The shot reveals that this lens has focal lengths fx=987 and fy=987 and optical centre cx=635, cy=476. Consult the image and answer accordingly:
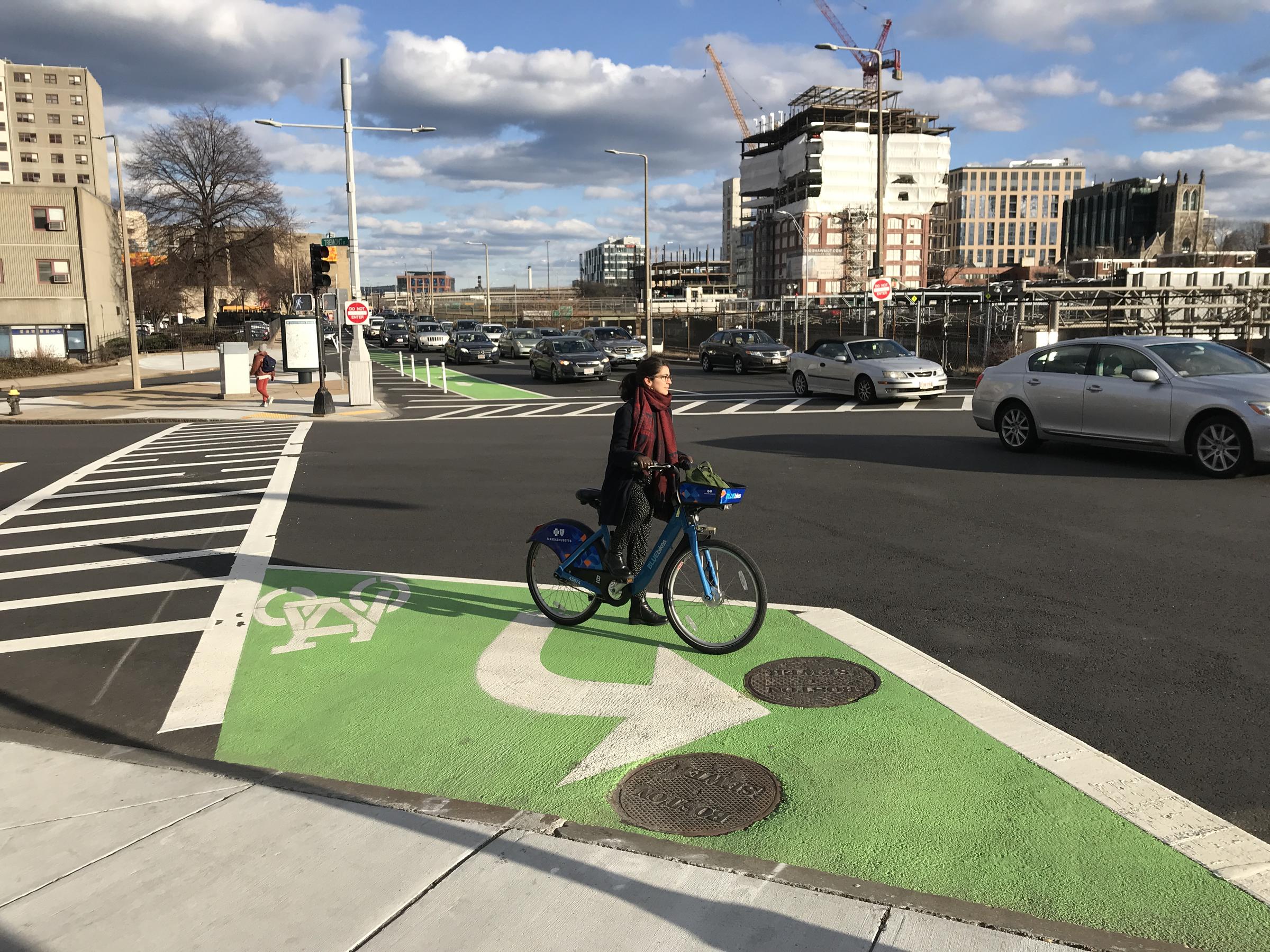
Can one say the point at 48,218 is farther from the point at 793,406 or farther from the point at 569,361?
the point at 793,406

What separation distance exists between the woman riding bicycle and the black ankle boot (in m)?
0.30

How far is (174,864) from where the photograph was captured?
3695 mm

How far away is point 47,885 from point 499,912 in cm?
170

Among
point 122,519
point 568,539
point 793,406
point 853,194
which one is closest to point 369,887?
point 568,539

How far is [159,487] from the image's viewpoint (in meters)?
12.7

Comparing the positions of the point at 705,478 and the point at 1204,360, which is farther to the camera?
the point at 1204,360

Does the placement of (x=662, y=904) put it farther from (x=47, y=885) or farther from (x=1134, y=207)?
(x=1134, y=207)

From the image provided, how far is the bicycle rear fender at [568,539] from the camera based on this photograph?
6.30 meters

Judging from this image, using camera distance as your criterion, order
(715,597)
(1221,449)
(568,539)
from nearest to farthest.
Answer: (715,597), (568,539), (1221,449)

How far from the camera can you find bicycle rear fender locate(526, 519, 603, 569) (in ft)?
20.7

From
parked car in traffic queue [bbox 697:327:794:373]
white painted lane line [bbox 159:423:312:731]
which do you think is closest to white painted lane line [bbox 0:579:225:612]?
white painted lane line [bbox 159:423:312:731]

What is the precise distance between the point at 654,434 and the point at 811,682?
1.76 metres

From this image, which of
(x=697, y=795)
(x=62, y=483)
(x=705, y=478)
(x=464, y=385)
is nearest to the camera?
(x=697, y=795)

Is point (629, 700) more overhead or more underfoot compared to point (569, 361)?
more underfoot
